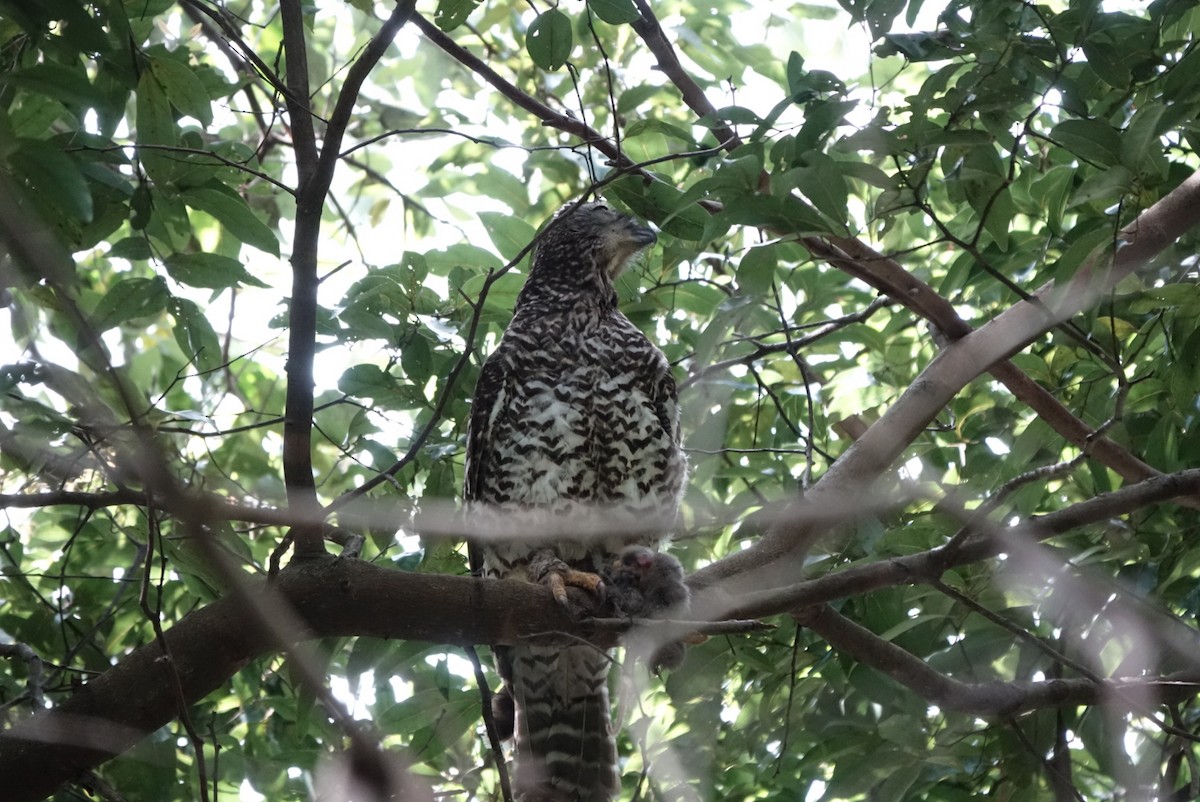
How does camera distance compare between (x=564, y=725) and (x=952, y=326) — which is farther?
(x=564, y=725)

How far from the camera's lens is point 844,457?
333cm

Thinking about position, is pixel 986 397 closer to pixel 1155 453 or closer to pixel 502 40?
pixel 1155 453

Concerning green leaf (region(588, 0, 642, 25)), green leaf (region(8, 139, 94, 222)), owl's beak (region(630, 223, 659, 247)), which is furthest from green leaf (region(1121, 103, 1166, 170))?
owl's beak (region(630, 223, 659, 247))

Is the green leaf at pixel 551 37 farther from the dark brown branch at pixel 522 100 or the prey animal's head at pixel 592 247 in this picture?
the prey animal's head at pixel 592 247

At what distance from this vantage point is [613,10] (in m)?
3.00

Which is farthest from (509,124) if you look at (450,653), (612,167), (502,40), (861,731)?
(861,731)

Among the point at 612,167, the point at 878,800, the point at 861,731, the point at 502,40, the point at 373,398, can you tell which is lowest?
the point at 878,800

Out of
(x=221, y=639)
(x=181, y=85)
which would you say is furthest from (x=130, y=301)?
(x=221, y=639)

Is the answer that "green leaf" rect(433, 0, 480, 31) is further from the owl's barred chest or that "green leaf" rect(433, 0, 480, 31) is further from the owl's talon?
the owl's barred chest

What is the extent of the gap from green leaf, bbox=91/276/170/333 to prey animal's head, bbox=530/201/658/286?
6.55 feet

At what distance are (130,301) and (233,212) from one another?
14.5 inches

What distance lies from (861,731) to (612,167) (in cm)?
176

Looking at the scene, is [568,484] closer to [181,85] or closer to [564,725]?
[564,725]

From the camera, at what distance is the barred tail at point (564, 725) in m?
4.25
